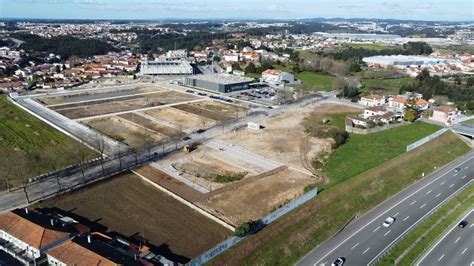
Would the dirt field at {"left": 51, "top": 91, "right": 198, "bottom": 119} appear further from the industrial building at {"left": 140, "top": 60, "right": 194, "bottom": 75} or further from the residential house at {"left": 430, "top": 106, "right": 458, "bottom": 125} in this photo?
the residential house at {"left": 430, "top": 106, "right": 458, "bottom": 125}

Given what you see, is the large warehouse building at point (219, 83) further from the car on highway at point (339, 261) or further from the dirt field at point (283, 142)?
the car on highway at point (339, 261)

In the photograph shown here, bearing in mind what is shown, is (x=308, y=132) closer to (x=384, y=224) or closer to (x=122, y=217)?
(x=384, y=224)

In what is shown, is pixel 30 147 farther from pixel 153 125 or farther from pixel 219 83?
pixel 219 83

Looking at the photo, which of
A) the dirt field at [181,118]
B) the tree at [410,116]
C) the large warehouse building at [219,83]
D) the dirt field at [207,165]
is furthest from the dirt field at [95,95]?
the tree at [410,116]

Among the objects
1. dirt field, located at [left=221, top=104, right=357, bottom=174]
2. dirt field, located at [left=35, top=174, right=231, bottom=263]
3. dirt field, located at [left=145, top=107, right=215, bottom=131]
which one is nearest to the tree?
dirt field, located at [left=221, top=104, right=357, bottom=174]

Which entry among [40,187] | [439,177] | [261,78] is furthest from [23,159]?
[261,78]

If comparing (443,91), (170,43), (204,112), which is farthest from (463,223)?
(170,43)
